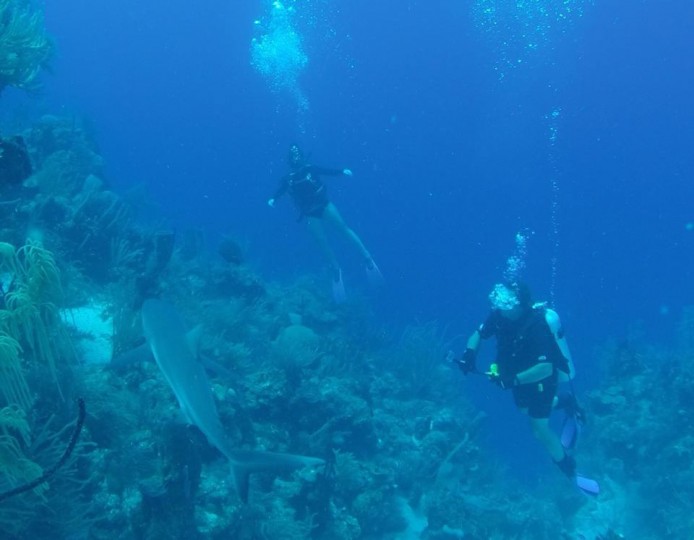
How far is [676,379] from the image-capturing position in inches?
457

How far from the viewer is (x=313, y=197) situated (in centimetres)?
1444

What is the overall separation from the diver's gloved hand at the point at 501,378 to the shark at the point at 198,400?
378cm

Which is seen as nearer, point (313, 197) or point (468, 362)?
point (468, 362)

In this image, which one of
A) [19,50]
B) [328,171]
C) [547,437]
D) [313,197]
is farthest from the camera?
[313,197]

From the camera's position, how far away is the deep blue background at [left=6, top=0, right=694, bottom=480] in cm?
8438

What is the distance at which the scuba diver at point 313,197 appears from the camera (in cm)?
1412

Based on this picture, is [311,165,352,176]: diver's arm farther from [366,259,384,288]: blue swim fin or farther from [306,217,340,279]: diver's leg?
[366,259,384,288]: blue swim fin

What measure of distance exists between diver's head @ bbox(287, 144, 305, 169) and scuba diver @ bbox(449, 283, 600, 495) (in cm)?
843

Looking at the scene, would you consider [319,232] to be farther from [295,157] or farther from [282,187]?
[295,157]

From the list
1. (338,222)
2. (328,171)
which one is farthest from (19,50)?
(338,222)

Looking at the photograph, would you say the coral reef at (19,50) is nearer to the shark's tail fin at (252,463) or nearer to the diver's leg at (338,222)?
the shark's tail fin at (252,463)

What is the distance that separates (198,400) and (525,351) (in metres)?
5.31

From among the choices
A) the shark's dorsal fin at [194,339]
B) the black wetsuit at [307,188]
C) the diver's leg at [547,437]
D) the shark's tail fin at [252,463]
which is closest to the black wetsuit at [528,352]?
the diver's leg at [547,437]

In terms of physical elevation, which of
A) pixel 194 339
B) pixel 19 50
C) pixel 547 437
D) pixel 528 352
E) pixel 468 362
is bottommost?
pixel 194 339
